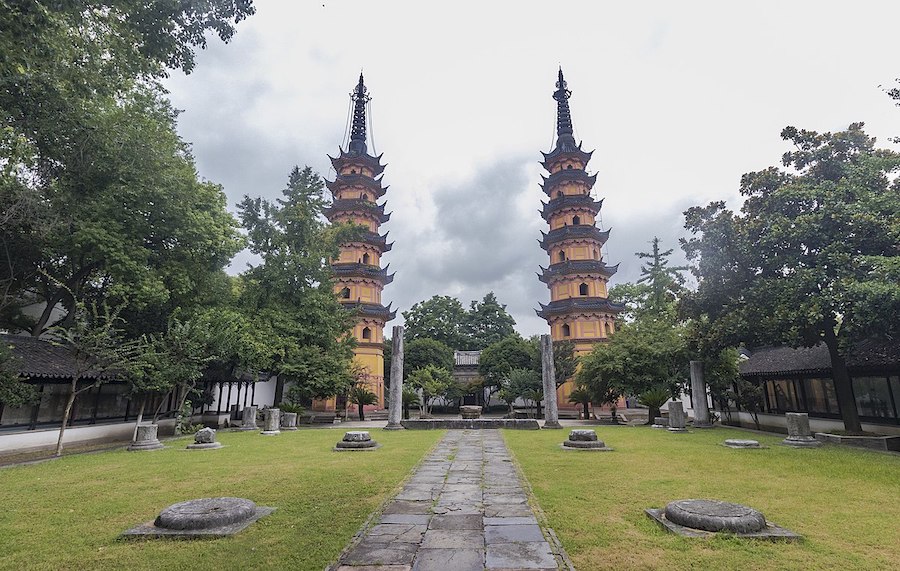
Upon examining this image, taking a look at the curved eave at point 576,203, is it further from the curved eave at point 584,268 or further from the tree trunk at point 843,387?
the tree trunk at point 843,387

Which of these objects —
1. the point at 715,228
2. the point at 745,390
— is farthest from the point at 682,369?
the point at 715,228

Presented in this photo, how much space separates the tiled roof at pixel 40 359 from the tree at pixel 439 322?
32.0 metres

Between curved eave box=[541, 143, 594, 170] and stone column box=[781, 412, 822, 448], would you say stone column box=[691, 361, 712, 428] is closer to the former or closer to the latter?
stone column box=[781, 412, 822, 448]

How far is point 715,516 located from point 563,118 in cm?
4144

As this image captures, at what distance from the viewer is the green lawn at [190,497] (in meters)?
4.84

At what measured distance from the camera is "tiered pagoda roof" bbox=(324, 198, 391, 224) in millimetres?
35562

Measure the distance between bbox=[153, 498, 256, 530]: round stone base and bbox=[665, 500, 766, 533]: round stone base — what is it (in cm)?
554

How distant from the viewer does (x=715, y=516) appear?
18.1 feet

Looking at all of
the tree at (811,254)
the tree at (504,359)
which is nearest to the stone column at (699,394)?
the tree at (811,254)

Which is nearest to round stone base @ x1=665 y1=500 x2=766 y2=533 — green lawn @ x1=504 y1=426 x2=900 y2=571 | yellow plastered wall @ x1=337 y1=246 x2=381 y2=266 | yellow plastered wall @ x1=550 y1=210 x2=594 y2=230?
green lawn @ x1=504 y1=426 x2=900 y2=571

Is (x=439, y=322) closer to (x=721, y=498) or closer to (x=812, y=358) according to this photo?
(x=812, y=358)

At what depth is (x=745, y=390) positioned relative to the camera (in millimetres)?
22078

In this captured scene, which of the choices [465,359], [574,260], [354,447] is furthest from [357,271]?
[354,447]

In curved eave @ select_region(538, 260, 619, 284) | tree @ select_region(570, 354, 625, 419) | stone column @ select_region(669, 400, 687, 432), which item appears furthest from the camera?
curved eave @ select_region(538, 260, 619, 284)
